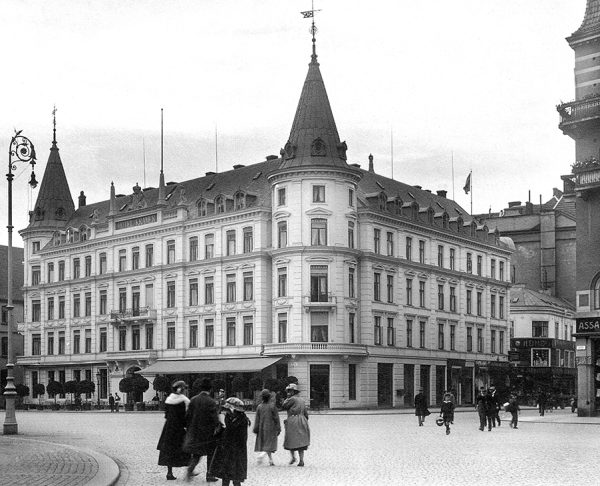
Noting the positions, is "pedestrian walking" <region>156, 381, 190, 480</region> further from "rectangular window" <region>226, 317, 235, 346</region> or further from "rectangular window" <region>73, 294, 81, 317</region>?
"rectangular window" <region>73, 294, 81, 317</region>

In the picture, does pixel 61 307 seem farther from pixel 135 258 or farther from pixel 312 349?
pixel 312 349

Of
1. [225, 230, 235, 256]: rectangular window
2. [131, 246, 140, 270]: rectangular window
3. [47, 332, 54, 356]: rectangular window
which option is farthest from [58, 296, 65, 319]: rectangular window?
[225, 230, 235, 256]: rectangular window

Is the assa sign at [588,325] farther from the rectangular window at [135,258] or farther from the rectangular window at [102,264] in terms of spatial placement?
the rectangular window at [102,264]

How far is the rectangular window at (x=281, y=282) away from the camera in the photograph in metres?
67.2

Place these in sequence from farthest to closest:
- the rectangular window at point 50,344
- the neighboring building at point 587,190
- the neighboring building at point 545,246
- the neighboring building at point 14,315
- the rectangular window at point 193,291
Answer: the neighboring building at point 14,315
the neighboring building at point 545,246
the rectangular window at point 50,344
the rectangular window at point 193,291
the neighboring building at point 587,190

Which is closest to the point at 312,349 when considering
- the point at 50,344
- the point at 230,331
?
the point at 230,331

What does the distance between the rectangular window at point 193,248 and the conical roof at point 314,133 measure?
9517mm

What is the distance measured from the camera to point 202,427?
17.9 m

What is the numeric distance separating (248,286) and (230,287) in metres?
1.95

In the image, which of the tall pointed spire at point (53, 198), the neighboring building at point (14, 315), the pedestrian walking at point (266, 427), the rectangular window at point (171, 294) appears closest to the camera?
the pedestrian walking at point (266, 427)

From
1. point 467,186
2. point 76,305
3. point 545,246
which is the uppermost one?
point 467,186

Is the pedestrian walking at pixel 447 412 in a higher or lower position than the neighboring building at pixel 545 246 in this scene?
lower

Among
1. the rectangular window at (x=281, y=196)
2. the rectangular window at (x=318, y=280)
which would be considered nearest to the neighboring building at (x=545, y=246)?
the rectangular window at (x=318, y=280)

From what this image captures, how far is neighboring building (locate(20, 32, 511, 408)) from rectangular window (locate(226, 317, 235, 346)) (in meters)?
0.11
